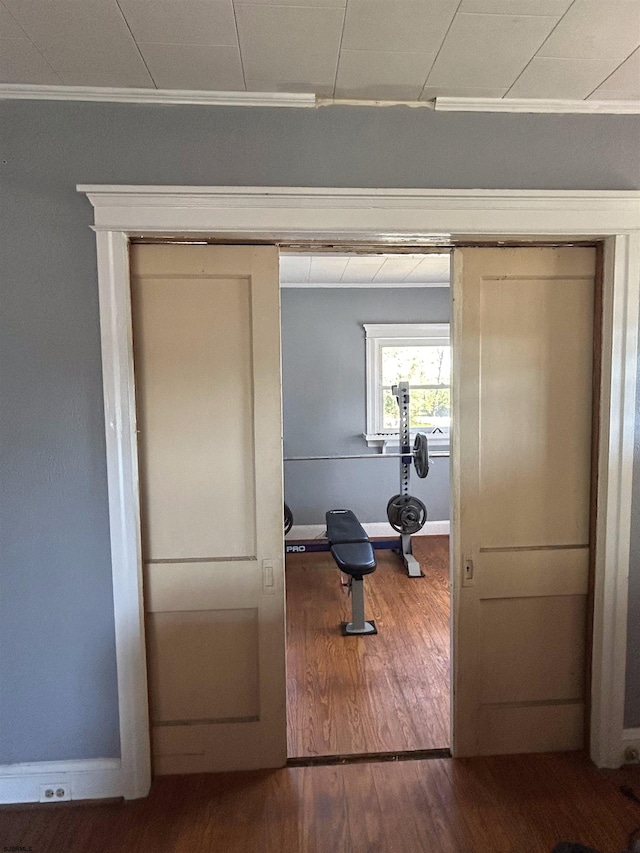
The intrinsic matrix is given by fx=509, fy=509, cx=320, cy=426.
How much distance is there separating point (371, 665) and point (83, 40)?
297cm

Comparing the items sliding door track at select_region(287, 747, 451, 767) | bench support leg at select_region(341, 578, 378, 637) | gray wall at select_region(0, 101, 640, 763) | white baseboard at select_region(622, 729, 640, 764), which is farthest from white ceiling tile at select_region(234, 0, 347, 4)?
bench support leg at select_region(341, 578, 378, 637)

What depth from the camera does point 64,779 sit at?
184 cm

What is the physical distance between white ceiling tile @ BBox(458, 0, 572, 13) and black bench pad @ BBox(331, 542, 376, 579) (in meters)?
2.64

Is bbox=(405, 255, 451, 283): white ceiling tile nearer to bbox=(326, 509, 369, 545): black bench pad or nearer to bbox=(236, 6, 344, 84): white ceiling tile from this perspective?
bbox=(326, 509, 369, 545): black bench pad

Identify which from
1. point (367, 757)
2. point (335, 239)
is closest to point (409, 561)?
point (367, 757)

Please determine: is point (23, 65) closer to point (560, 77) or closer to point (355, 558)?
point (560, 77)

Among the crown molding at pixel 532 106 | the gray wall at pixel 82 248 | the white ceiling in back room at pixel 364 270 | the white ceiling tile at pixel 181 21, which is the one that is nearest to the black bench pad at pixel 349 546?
the gray wall at pixel 82 248

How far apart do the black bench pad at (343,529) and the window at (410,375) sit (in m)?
0.94

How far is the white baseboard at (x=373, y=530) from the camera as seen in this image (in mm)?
4887

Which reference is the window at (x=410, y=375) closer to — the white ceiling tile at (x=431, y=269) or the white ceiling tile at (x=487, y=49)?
the white ceiling tile at (x=431, y=269)

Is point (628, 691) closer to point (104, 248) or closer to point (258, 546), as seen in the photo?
point (258, 546)

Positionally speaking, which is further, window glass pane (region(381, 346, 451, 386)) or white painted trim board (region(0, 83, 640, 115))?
window glass pane (region(381, 346, 451, 386))

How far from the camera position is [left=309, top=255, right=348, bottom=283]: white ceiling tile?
369cm

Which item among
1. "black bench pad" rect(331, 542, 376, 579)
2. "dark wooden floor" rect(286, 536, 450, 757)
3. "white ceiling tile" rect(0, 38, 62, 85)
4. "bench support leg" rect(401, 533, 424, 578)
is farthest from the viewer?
"bench support leg" rect(401, 533, 424, 578)
